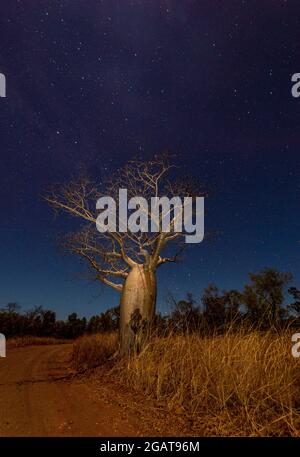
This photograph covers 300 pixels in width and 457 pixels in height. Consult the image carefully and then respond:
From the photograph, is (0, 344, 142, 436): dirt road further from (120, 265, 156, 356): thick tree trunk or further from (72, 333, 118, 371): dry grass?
(72, 333, 118, 371): dry grass

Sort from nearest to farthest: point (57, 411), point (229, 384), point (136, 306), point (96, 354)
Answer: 1. point (229, 384)
2. point (57, 411)
3. point (136, 306)
4. point (96, 354)

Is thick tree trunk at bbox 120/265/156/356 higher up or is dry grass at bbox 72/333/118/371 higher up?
thick tree trunk at bbox 120/265/156/356

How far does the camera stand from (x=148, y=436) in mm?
3797

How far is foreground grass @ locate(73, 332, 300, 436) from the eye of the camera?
383cm

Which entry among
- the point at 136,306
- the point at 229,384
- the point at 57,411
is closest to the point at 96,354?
the point at 136,306

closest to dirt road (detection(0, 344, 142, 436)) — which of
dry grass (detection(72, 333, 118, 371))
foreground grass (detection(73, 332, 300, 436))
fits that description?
foreground grass (detection(73, 332, 300, 436))

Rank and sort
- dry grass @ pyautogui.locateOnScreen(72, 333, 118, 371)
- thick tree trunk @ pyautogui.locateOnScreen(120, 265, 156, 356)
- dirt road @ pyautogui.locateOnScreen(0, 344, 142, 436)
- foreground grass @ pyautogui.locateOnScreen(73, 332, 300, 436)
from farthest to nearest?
dry grass @ pyautogui.locateOnScreen(72, 333, 118, 371) → thick tree trunk @ pyautogui.locateOnScreen(120, 265, 156, 356) → dirt road @ pyautogui.locateOnScreen(0, 344, 142, 436) → foreground grass @ pyautogui.locateOnScreen(73, 332, 300, 436)

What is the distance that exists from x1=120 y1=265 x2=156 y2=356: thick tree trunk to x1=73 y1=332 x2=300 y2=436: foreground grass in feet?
6.59

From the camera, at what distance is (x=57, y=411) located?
15.5ft

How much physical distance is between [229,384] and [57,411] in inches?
80.4

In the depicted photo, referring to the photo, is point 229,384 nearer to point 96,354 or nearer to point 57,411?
point 57,411
